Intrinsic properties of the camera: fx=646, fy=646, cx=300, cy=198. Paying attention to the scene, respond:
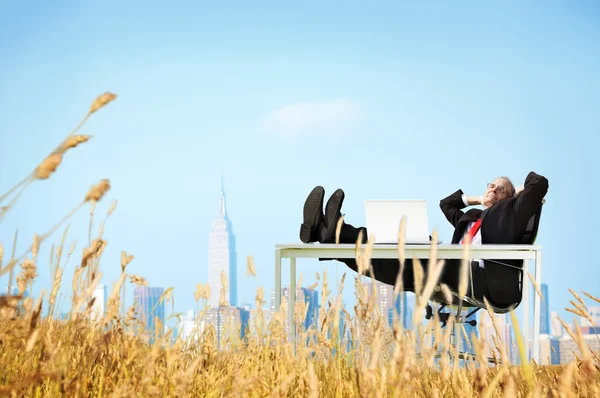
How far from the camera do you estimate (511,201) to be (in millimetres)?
4695

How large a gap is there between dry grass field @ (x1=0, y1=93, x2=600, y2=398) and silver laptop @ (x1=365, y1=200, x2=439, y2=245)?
1907 mm

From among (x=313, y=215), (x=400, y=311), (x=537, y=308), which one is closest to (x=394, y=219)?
(x=313, y=215)

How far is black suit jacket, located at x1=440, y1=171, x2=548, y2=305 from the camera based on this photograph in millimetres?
4449

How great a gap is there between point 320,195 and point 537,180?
1.50 meters

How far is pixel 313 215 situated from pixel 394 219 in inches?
23.8

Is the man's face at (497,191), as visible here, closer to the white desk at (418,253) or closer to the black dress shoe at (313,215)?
the white desk at (418,253)

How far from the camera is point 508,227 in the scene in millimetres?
4578

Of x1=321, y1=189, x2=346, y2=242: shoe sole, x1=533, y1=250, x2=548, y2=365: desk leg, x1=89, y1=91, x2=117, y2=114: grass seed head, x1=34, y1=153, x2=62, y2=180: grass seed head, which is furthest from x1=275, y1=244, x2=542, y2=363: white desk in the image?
x1=34, y1=153, x2=62, y2=180: grass seed head

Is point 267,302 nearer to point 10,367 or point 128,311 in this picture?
point 128,311

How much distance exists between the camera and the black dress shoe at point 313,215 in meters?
4.55

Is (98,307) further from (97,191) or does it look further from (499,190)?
(499,190)

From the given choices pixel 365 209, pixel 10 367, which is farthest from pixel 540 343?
pixel 10 367

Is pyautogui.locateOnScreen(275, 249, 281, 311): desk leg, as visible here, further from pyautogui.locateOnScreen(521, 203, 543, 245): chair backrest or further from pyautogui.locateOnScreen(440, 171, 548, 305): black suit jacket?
pyautogui.locateOnScreen(521, 203, 543, 245): chair backrest

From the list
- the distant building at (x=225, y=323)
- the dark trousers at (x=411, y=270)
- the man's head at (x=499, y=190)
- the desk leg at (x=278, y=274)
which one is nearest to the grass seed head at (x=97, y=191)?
the distant building at (x=225, y=323)
